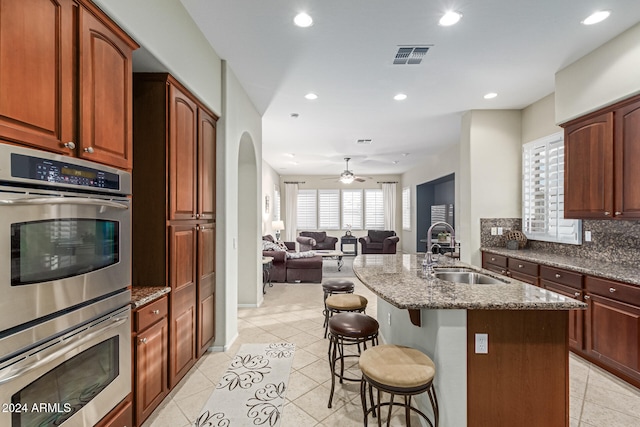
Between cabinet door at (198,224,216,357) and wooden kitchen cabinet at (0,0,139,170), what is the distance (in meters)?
1.21

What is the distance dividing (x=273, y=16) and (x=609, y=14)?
265 centimetres

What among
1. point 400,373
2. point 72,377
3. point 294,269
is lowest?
point 294,269

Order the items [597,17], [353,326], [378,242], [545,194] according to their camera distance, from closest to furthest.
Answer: [353,326] < [597,17] < [545,194] < [378,242]

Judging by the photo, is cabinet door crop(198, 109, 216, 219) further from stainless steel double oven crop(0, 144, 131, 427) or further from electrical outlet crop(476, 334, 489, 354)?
electrical outlet crop(476, 334, 489, 354)

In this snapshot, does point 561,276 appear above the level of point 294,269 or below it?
above

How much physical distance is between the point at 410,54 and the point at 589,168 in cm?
216

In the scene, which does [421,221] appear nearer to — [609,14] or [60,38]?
[609,14]

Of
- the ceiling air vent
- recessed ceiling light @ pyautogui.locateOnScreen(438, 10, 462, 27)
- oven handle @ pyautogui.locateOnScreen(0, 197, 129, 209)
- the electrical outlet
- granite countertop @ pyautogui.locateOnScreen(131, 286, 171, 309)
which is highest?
the ceiling air vent

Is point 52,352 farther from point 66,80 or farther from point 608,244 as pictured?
point 608,244

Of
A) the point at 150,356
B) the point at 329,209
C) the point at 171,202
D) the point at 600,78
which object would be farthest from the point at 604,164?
the point at 329,209

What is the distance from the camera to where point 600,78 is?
295 centimetres

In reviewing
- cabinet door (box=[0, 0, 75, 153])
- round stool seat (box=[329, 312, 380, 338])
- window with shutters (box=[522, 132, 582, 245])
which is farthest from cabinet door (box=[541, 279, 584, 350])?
cabinet door (box=[0, 0, 75, 153])

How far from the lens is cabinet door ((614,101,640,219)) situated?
2.67 meters

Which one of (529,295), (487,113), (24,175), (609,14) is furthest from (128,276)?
(487,113)
